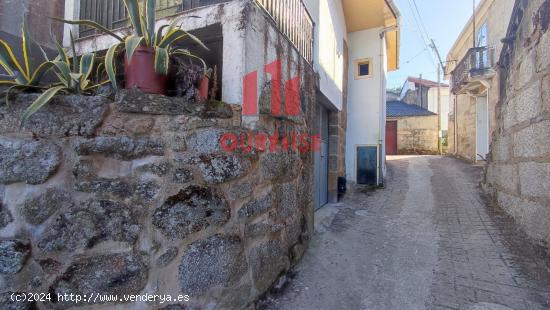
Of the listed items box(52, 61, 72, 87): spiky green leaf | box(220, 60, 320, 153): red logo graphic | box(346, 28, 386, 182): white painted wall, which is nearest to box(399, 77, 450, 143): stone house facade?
box(346, 28, 386, 182): white painted wall

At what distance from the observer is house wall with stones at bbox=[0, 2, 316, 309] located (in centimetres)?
155

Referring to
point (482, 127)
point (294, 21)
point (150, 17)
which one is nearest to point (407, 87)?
point (482, 127)

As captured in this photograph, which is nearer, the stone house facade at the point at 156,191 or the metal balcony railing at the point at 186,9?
the stone house facade at the point at 156,191

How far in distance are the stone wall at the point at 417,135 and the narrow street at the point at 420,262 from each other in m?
9.99

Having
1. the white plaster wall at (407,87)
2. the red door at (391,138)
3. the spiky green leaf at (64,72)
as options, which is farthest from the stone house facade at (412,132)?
the spiky green leaf at (64,72)

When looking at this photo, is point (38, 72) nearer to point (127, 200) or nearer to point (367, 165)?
point (127, 200)

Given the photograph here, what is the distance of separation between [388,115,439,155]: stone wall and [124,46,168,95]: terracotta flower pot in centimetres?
1464

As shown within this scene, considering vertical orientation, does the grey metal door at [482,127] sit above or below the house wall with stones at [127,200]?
above

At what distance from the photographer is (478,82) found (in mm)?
8773

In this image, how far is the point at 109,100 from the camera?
1.71 metres

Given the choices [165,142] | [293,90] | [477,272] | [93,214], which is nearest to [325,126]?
[293,90]

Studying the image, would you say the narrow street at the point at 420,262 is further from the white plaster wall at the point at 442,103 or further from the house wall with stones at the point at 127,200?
the white plaster wall at the point at 442,103

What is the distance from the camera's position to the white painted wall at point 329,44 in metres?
4.48

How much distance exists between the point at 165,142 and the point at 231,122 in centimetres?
51
